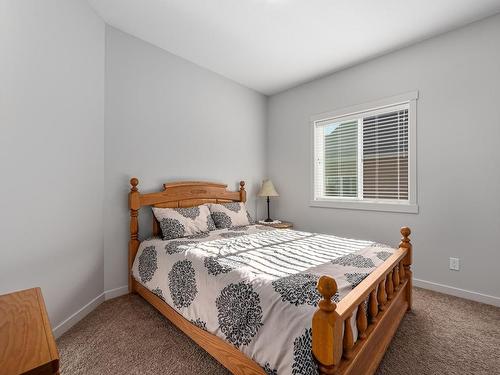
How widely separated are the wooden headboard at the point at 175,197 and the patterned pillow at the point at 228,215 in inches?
7.8

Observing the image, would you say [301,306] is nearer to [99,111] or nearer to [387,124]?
[99,111]

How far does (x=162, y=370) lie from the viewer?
5.00 feet

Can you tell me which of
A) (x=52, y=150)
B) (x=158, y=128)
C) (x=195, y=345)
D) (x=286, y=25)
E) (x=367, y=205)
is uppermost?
(x=286, y=25)

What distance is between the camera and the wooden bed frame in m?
1.01

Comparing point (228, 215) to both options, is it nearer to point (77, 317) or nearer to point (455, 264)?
point (77, 317)

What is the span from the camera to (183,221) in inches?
104

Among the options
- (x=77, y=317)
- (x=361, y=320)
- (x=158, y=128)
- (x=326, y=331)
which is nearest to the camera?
(x=326, y=331)

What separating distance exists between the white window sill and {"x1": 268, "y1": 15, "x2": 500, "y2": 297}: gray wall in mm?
64

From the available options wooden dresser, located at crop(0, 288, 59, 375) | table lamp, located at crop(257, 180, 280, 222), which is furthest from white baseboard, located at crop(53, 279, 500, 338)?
table lamp, located at crop(257, 180, 280, 222)

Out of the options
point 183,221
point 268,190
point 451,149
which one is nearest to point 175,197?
point 183,221

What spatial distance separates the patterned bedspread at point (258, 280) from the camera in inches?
46.2

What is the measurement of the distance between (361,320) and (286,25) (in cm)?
257

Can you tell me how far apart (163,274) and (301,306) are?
1316 millimetres

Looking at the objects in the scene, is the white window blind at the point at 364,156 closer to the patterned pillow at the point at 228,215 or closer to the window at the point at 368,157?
the window at the point at 368,157
